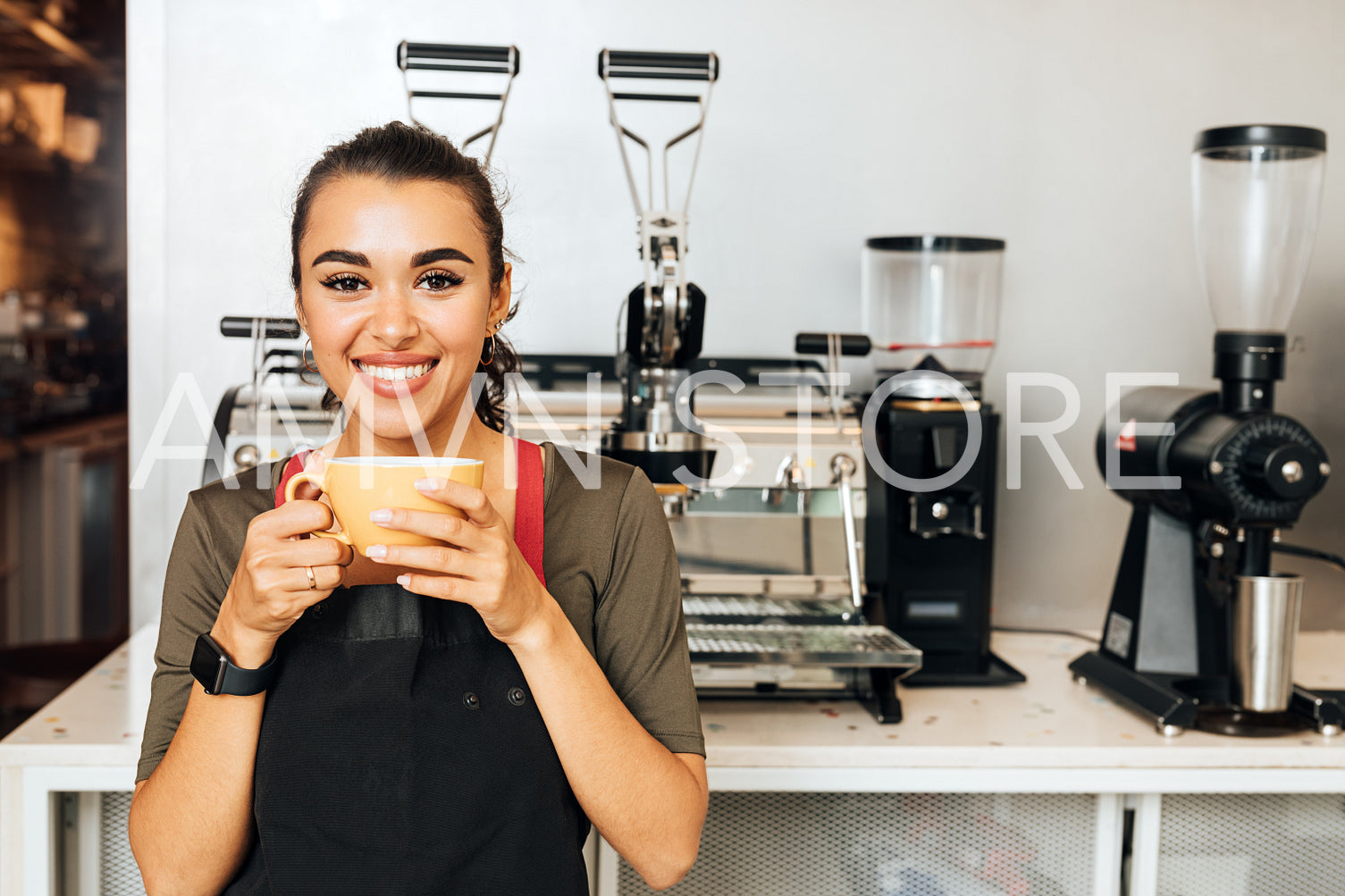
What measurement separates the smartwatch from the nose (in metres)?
0.24

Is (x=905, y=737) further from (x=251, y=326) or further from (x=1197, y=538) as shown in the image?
(x=251, y=326)

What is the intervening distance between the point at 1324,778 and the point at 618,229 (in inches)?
49.5

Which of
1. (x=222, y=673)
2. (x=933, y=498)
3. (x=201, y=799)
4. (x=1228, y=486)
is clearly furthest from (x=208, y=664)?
(x=1228, y=486)

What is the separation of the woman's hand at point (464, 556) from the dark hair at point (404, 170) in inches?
10.8

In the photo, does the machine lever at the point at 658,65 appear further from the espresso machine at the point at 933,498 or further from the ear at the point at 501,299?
the ear at the point at 501,299

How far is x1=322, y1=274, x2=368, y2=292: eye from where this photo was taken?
0.84 meters

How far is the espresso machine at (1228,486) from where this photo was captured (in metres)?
1.34

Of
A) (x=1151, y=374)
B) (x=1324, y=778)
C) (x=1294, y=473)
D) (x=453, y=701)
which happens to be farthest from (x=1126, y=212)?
(x=453, y=701)

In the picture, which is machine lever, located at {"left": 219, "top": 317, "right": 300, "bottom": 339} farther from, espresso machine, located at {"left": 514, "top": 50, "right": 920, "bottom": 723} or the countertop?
the countertop

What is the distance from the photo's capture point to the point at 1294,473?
51.3 inches

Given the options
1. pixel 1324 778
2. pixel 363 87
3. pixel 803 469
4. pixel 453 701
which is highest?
pixel 363 87

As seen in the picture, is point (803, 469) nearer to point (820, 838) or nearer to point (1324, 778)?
point (820, 838)

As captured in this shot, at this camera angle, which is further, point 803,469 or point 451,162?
point 803,469

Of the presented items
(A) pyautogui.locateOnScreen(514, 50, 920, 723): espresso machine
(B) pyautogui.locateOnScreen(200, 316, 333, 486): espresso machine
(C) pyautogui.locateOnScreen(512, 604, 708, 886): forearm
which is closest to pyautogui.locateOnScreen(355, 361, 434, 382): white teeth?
(C) pyautogui.locateOnScreen(512, 604, 708, 886): forearm
